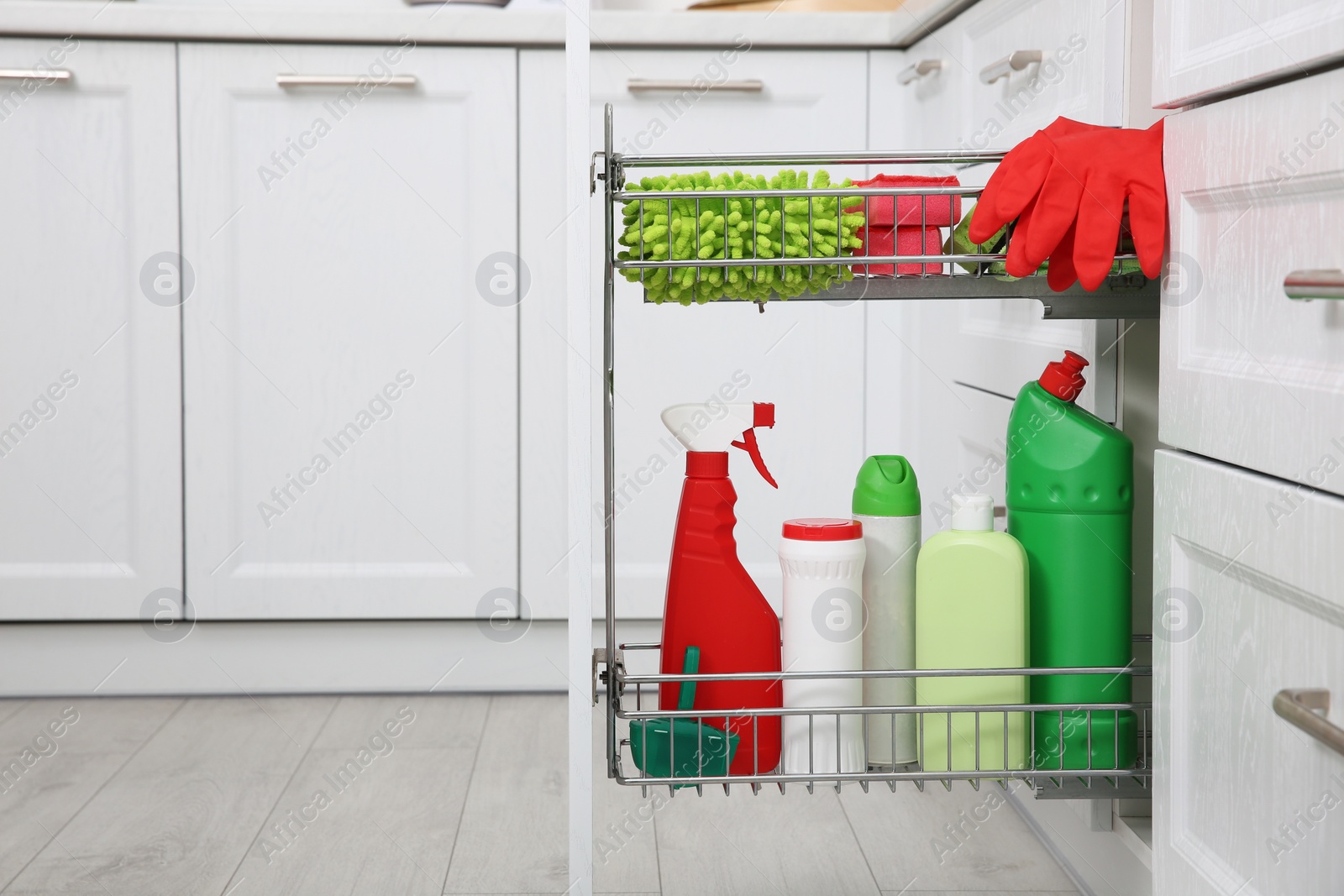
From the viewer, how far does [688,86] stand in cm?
162

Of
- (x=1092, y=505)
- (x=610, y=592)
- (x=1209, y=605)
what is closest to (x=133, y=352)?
(x=610, y=592)

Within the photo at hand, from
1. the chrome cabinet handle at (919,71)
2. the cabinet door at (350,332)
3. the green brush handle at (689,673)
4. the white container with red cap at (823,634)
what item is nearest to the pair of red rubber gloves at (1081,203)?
the white container with red cap at (823,634)

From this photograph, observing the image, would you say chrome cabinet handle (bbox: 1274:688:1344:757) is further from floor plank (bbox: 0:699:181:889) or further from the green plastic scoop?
floor plank (bbox: 0:699:181:889)

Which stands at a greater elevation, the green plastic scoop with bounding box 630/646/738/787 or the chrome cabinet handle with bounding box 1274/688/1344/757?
the chrome cabinet handle with bounding box 1274/688/1344/757

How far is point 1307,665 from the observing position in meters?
0.63

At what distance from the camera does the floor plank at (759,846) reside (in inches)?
44.8

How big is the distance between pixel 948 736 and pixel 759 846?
45 centimetres

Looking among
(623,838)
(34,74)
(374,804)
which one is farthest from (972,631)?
(34,74)

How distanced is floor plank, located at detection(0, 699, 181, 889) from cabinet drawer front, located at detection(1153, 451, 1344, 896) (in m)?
1.02

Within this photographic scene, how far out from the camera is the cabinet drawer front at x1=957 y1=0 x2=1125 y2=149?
3.28ft

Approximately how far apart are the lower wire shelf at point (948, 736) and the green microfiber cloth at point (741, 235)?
0.87 ft

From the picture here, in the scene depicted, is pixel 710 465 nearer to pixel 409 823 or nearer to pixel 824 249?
pixel 824 249

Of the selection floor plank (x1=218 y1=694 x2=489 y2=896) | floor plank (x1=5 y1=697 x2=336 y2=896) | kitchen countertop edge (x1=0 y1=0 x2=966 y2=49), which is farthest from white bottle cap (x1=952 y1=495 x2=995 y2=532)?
kitchen countertop edge (x1=0 y1=0 x2=966 y2=49)

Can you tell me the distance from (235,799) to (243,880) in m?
0.21
